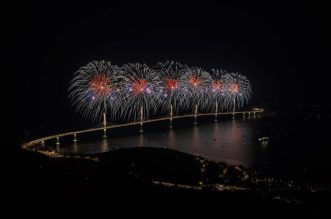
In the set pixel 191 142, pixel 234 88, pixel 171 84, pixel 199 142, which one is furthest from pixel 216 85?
pixel 191 142

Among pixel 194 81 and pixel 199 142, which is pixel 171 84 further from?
pixel 199 142

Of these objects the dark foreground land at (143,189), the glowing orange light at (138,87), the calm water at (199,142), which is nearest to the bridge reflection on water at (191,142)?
the calm water at (199,142)

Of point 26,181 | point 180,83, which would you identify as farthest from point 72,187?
point 180,83

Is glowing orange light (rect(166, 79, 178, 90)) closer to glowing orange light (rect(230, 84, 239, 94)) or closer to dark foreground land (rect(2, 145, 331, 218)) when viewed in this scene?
glowing orange light (rect(230, 84, 239, 94))

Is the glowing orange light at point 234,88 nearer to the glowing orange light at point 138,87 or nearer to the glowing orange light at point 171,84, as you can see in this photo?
the glowing orange light at point 171,84

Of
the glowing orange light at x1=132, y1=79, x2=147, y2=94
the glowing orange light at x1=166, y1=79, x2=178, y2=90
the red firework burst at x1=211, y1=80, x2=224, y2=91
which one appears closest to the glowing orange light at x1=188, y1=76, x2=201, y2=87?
the glowing orange light at x1=166, y1=79, x2=178, y2=90

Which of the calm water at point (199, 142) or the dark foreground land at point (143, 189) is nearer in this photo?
the dark foreground land at point (143, 189)
